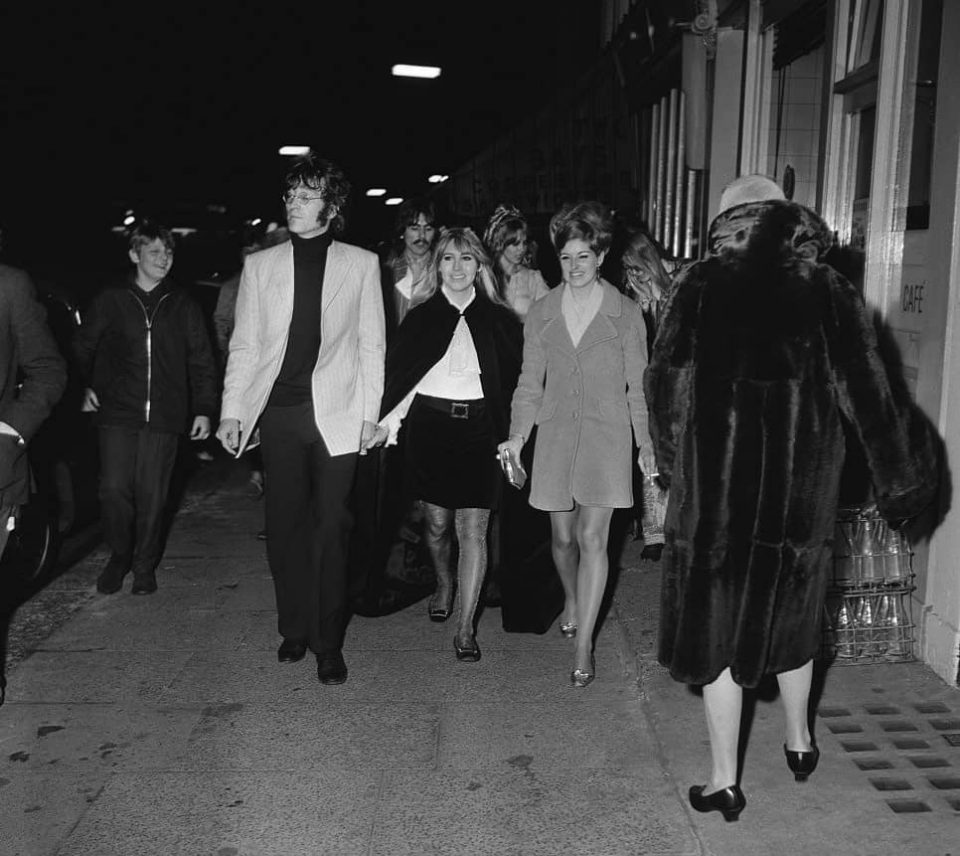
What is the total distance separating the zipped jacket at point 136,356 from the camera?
6.53 metres

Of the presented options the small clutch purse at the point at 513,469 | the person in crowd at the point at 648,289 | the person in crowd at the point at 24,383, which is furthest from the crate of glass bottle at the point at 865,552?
the person in crowd at the point at 24,383

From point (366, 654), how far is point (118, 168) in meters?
22.5

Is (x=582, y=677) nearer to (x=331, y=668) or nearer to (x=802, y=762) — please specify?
(x=331, y=668)

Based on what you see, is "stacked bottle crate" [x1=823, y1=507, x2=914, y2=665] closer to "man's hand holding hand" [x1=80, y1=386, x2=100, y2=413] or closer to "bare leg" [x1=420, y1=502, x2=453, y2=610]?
"bare leg" [x1=420, y1=502, x2=453, y2=610]

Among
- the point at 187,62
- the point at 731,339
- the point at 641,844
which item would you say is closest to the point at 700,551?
the point at 731,339

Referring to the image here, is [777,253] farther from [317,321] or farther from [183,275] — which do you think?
→ [183,275]

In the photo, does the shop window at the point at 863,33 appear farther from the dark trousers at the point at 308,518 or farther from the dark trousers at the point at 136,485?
the dark trousers at the point at 136,485

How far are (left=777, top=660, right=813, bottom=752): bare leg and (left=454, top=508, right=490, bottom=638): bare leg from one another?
6.31ft

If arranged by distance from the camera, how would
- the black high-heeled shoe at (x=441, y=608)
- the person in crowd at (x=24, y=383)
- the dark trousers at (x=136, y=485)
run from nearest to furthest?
the person in crowd at (x=24, y=383) → the black high-heeled shoe at (x=441, y=608) → the dark trousers at (x=136, y=485)

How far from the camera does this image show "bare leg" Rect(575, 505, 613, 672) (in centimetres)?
506

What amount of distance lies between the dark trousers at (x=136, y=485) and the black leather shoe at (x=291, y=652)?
1.54 metres

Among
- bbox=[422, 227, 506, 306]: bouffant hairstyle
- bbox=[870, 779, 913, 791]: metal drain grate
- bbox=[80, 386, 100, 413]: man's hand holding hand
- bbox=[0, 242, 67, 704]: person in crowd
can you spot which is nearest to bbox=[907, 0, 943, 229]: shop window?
bbox=[422, 227, 506, 306]: bouffant hairstyle

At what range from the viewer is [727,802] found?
3.75 metres


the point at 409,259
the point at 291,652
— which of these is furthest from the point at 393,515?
the point at 409,259
